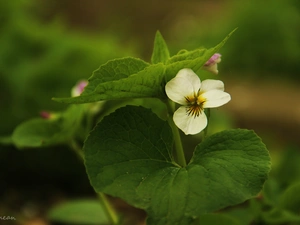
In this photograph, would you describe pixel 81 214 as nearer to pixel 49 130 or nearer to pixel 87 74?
pixel 49 130

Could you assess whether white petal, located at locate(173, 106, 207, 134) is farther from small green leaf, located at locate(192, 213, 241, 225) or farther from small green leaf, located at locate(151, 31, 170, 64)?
small green leaf, located at locate(192, 213, 241, 225)

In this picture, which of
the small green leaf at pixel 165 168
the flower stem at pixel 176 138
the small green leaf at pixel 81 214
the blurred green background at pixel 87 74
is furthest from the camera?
the blurred green background at pixel 87 74

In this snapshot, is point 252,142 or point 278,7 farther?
point 278,7

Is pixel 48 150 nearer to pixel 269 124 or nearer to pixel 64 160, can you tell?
pixel 64 160

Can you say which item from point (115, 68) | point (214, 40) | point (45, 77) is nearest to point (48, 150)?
point (45, 77)

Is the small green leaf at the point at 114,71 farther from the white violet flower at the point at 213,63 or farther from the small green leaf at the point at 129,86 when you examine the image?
the white violet flower at the point at 213,63

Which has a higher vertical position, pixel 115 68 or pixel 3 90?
pixel 3 90

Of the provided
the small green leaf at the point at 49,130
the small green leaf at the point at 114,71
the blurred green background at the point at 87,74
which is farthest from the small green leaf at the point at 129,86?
the blurred green background at the point at 87,74

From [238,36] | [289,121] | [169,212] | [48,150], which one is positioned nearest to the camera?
[169,212]
